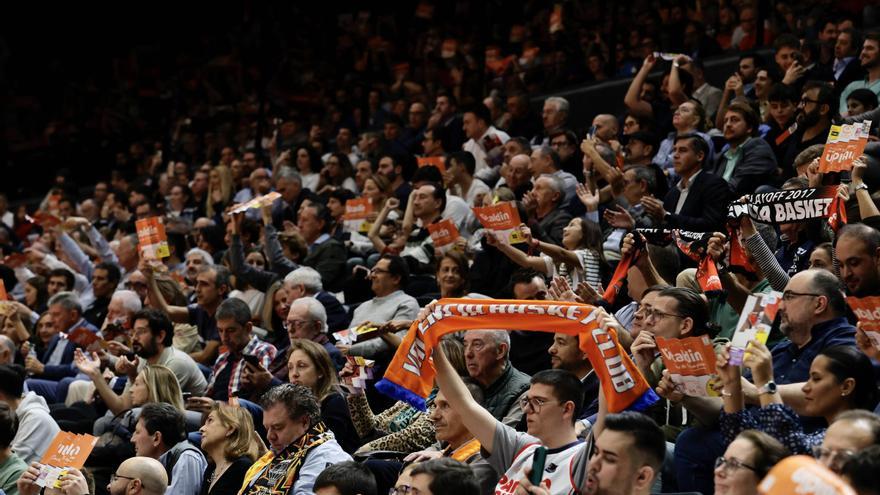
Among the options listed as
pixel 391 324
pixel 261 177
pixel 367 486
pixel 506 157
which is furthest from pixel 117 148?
pixel 367 486

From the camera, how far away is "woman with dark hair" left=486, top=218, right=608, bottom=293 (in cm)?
721

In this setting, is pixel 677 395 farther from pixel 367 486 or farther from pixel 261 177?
pixel 261 177

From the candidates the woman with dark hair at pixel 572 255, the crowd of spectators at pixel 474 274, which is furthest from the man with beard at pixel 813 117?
the woman with dark hair at pixel 572 255

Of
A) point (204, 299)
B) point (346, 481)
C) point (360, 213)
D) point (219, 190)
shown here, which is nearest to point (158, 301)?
point (204, 299)

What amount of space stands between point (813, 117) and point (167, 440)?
444 cm

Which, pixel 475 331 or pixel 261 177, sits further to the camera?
pixel 261 177

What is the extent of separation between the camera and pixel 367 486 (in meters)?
4.89

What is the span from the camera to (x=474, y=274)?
788 cm

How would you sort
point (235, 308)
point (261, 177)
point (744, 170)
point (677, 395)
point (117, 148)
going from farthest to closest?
point (117, 148) → point (261, 177) → point (744, 170) → point (235, 308) → point (677, 395)

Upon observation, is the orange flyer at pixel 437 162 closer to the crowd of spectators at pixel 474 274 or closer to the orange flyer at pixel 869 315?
the crowd of spectators at pixel 474 274

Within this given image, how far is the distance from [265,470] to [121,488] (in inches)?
25.5

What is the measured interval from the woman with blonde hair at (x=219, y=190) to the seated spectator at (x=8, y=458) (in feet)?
22.8

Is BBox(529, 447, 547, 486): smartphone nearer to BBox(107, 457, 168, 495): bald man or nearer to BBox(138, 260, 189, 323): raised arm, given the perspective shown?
BBox(107, 457, 168, 495): bald man

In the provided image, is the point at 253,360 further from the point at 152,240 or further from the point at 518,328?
the point at 152,240
